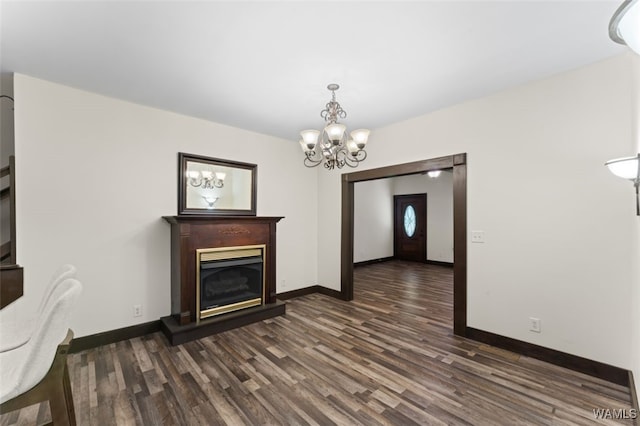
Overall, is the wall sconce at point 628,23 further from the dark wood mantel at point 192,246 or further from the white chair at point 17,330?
the dark wood mantel at point 192,246

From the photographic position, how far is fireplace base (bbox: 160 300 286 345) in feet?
9.70

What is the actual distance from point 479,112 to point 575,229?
4.88 ft

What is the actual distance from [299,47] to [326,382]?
2.71 meters

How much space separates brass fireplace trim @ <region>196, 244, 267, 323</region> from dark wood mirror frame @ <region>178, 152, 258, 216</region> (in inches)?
22.8

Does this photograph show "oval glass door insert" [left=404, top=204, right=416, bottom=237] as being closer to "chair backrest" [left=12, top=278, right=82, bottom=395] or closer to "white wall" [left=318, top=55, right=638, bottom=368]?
"white wall" [left=318, top=55, right=638, bottom=368]

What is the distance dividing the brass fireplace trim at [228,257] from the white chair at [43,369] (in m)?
1.81

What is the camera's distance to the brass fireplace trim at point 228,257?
318 cm

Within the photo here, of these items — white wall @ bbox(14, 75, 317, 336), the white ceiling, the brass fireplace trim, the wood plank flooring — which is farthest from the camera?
the brass fireplace trim

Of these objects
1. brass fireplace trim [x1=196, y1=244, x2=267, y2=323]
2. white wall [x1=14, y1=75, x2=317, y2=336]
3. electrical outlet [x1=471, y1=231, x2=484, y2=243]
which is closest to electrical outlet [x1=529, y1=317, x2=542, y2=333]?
electrical outlet [x1=471, y1=231, x2=484, y2=243]

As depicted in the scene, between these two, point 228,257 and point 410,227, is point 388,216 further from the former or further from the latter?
point 228,257

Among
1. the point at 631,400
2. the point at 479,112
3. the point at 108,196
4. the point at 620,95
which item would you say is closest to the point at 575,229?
the point at 620,95

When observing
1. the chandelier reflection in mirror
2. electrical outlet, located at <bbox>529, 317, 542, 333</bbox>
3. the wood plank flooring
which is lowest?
the wood plank flooring

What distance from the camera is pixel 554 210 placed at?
2.52 metres

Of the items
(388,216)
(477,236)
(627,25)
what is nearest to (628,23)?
(627,25)
